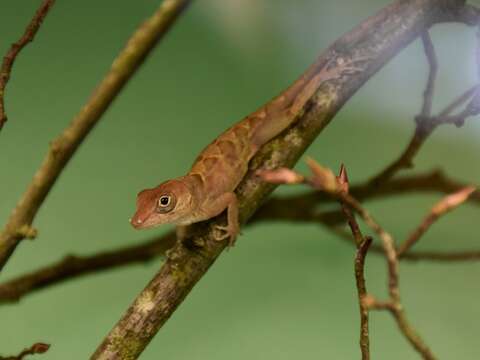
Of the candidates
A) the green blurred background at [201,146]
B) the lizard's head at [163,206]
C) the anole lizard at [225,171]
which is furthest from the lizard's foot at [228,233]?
the green blurred background at [201,146]

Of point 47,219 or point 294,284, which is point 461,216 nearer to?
point 294,284

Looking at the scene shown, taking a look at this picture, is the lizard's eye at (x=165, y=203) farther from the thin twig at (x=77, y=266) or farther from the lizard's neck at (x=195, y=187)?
the thin twig at (x=77, y=266)

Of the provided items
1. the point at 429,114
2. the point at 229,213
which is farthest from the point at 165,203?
the point at 429,114

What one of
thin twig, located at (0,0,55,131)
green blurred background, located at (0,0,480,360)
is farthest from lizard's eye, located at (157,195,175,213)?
green blurred background, located at (0,0,480,360)

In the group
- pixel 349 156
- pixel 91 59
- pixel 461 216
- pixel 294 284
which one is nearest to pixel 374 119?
pixel 349 156

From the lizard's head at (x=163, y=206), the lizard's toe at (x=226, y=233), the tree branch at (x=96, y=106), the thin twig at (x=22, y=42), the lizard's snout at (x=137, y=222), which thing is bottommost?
the tree branch at (x=96, y=106)

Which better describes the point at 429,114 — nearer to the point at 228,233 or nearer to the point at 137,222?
the point at 228,233
